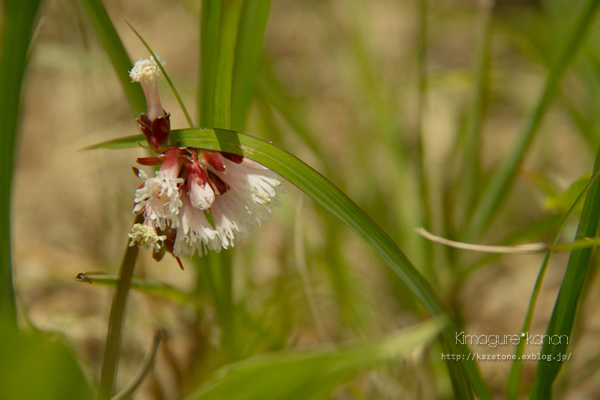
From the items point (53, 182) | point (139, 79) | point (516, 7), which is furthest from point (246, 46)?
point (516, 7)

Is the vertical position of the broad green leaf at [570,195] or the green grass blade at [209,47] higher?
the broad green leaf at [570,195]

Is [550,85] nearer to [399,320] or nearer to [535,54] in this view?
[535,54]

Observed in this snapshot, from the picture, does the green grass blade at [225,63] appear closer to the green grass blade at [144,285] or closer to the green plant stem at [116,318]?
the green plant stem at [116,318]

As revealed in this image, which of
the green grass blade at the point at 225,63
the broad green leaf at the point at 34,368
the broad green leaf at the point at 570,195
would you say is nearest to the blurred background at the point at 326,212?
the broad green leaf at the point at 570,195

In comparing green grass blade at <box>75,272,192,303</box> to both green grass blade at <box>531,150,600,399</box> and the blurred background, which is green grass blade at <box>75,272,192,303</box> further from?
green grass blade at <box>531,150,600,399</box>

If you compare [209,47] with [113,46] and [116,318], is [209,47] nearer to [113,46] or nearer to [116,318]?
[113,46]

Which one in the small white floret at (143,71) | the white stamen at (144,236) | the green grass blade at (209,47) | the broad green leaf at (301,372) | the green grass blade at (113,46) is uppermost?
the green grass blade at (209,47)
